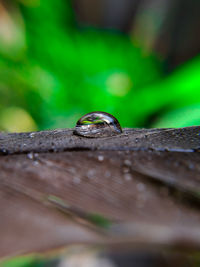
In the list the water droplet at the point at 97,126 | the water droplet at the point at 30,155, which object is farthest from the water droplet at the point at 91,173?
the water droplet at the point at 97,126

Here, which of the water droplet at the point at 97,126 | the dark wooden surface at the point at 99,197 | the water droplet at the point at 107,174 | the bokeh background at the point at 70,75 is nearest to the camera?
the dark wooden surface at the point at 99,197

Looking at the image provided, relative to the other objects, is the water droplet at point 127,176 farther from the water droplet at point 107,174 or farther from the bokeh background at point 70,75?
the bokeh background at point 70,75

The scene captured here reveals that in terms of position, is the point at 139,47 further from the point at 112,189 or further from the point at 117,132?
the point at 112,189

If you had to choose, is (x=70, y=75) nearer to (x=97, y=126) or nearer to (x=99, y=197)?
(x=97, y=126)

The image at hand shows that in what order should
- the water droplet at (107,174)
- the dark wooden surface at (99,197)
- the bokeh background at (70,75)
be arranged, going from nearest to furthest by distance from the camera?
the dark wooden surface at (99,197) → the water droplet at (107,174) → the bokeh background at (70,75)

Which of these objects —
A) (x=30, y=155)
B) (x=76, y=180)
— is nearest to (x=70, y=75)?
(x=30, y=155)

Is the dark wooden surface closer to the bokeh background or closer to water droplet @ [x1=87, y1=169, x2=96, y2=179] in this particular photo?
water droplet @ [x1=87, y1=169, x2=96, y2=179]

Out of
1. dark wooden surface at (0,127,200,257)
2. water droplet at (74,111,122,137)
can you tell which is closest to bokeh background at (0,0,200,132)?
water droplet at (74,111,122,137)
